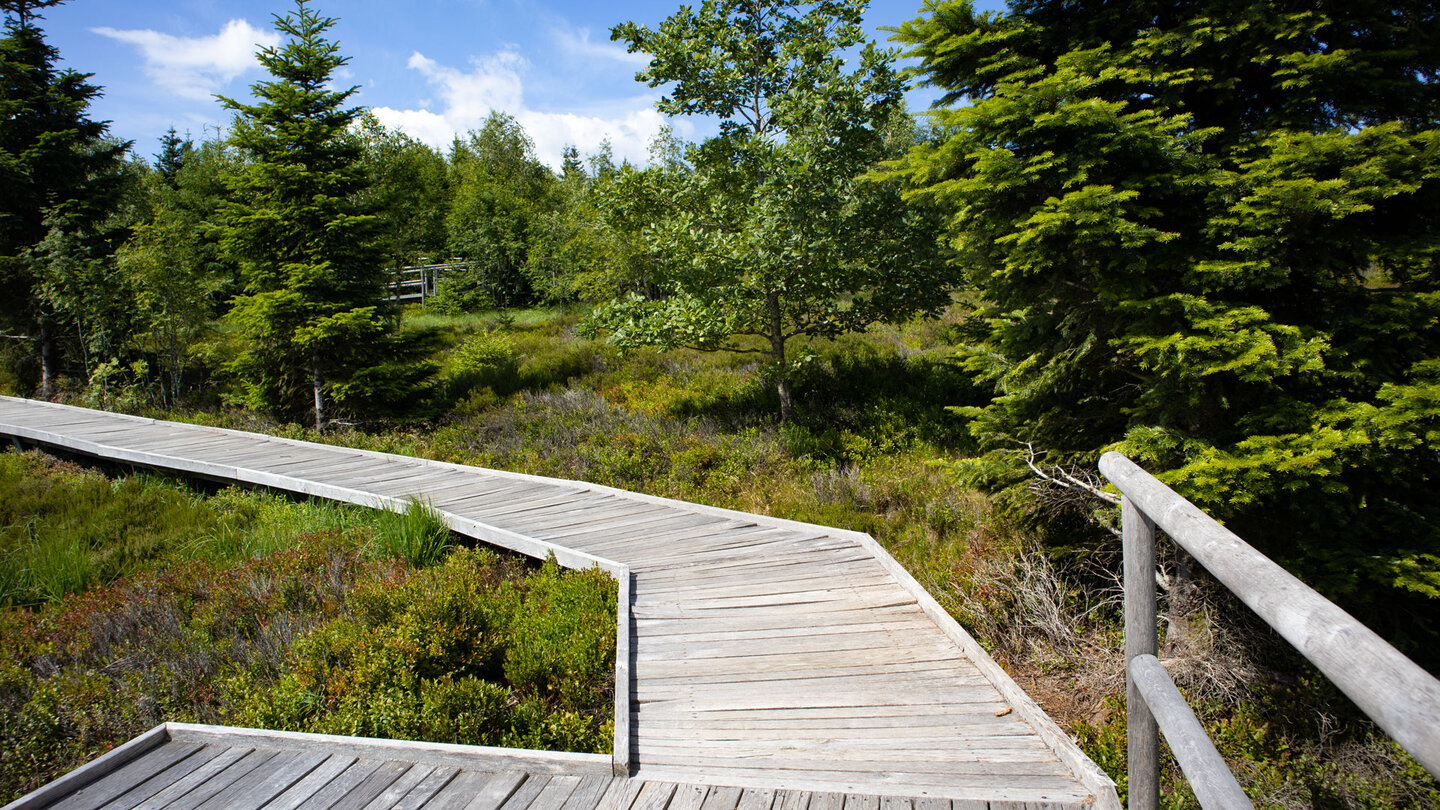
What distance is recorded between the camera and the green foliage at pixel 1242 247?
13.1 ft

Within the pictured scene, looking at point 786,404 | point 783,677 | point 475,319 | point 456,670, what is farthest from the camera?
point 475,319

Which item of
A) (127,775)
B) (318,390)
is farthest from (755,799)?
(318,390)

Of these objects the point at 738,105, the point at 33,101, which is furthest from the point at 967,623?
the point at 33,101

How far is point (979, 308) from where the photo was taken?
21.8 ft

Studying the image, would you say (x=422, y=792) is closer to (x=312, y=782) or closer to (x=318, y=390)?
(x=312, y=782)

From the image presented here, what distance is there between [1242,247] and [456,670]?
5.57 metres

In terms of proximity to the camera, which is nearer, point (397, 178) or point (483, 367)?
point (483, 367)

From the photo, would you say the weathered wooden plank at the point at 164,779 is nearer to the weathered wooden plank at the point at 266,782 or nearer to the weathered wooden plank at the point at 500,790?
the weathered wooden plank at the point at 266,782

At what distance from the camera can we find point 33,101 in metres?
15.4

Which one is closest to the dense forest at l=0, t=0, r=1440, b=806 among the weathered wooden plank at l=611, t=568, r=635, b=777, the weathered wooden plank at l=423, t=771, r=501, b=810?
the weathered wooden plank at l=611, t=568, r=635, b=777

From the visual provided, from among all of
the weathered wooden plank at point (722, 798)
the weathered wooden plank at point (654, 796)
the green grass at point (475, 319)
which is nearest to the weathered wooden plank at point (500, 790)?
the weathered wooden plank at point (654, 796)

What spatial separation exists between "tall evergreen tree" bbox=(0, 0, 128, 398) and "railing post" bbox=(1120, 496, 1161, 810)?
19292 millimetres

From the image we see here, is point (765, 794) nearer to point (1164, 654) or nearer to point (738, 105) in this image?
point (1164, 654)

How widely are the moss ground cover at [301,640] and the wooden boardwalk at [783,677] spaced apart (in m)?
0.39
